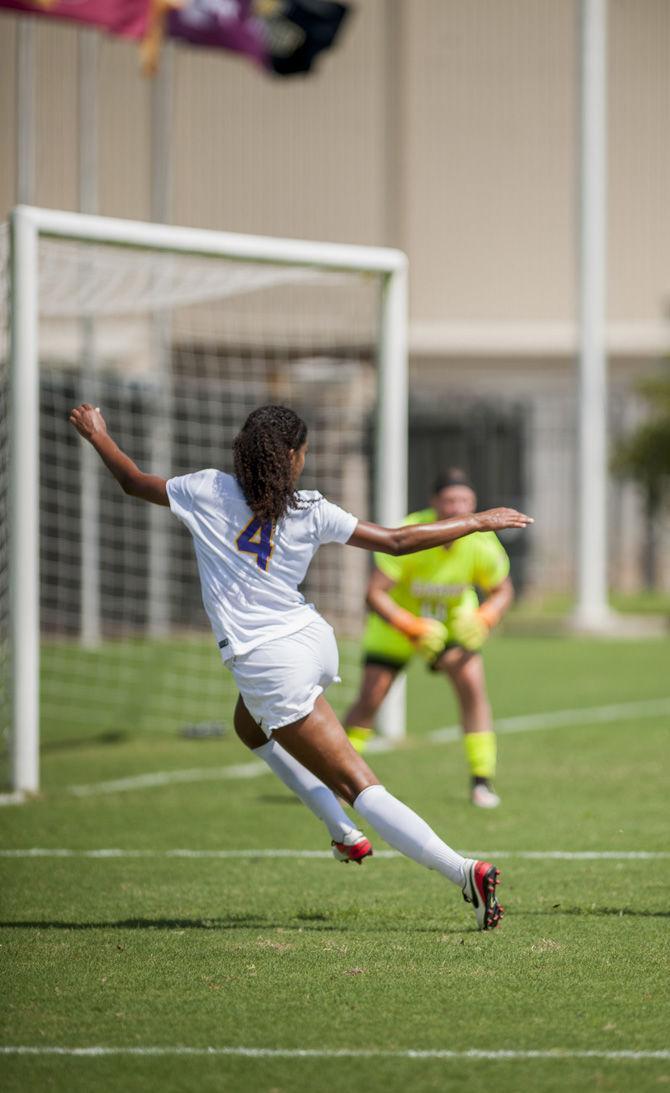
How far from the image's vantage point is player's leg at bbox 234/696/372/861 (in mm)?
6441

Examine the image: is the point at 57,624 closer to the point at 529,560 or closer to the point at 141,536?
the point at 141,536

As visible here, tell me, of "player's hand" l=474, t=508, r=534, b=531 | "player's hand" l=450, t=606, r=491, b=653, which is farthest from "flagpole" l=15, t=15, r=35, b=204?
"player's hand" l=474, t=508, r=534, b=531

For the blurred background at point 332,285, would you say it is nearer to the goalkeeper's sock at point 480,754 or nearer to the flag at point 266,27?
the flag at point 266,27

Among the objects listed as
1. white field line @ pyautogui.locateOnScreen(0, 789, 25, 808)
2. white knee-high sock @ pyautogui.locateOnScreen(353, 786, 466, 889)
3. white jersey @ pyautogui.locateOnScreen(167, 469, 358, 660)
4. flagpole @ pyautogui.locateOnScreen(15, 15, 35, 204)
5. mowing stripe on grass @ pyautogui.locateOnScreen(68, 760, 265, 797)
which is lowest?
mowing stripe on grass @ pyautogui.locateOnScreen(68, 760, 265, 797)

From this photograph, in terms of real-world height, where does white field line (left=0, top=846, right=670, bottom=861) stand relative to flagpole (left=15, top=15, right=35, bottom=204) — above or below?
below

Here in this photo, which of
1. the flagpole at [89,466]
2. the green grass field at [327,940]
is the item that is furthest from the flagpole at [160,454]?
the green grass field at [327,940]

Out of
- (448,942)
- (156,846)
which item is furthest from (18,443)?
(448,942)

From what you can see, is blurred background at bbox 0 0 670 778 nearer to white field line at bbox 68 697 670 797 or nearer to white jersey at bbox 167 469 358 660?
white field line at bbox 68 697 670 797

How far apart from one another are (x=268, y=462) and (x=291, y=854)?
2.71 metres

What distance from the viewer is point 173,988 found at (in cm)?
543

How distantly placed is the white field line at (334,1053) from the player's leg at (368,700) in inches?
196

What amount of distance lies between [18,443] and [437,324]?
Answer: 2846cm

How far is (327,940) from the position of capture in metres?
6.11

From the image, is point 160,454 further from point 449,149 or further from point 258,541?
point 449,149
